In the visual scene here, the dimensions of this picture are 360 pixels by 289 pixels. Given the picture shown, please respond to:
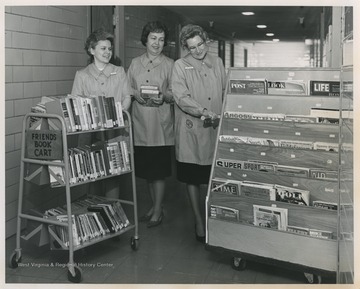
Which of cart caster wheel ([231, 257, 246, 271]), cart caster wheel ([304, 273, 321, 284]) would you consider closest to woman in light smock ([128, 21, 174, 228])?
cart caster wheel ([231, 257, 246, 271])

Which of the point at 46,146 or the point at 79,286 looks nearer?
the point at 79,286

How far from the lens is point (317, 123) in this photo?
119 inches

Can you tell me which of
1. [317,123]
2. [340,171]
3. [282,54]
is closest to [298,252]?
[340,171]

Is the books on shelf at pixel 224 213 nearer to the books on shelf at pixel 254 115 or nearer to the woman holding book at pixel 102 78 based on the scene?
the books on shelf at pixel 254 115

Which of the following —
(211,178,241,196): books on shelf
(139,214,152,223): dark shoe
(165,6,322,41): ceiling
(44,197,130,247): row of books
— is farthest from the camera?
(165,6,322,41): ceiling

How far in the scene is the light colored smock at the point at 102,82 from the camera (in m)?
3.91

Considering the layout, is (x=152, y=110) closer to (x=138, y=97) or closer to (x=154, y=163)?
(x=138, y=97)

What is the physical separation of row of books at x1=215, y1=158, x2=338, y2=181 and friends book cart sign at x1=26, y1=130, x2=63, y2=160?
1.02 m

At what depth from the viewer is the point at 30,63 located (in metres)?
4.09

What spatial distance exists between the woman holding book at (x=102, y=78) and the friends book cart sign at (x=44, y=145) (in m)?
0.75

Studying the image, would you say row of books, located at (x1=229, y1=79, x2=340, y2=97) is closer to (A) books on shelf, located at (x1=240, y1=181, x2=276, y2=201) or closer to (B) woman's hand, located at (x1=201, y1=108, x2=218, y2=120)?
(B) woman's hand, located at (x1=201, y1=108, x2=218, y2=120)

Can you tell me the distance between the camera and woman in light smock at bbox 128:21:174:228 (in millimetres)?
4180

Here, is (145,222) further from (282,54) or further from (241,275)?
(282,54)

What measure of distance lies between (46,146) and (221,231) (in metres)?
1.26
